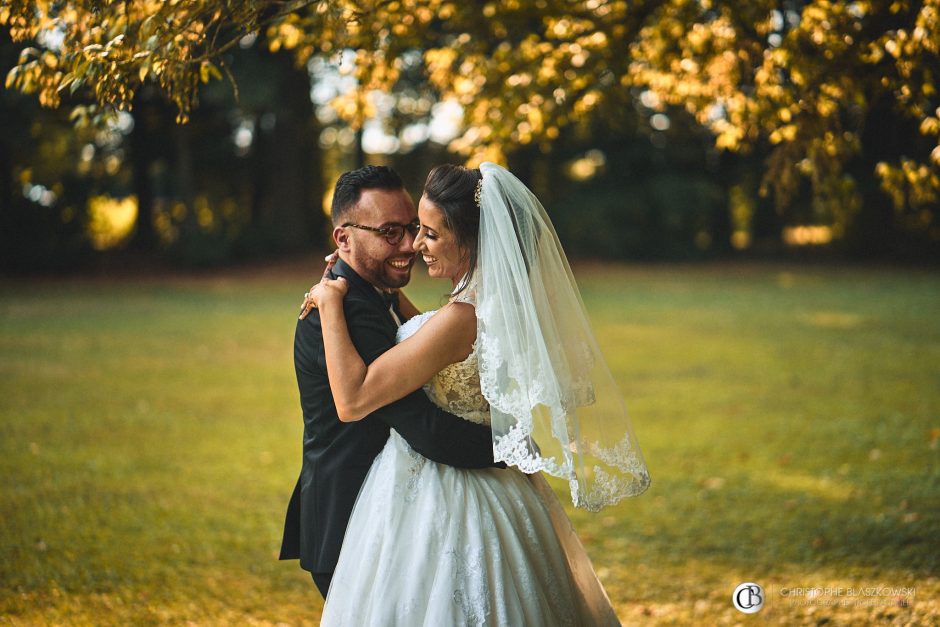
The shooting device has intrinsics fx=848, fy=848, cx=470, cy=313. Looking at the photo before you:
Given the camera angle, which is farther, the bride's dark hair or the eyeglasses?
the eyeglasses

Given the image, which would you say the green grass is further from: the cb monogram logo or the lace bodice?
the lace bodice

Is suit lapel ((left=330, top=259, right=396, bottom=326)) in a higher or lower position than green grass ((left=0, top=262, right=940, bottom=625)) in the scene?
higher

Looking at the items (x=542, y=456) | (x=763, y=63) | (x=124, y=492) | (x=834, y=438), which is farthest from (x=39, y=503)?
(x=834, y=438)

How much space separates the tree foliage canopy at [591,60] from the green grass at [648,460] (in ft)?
7.91

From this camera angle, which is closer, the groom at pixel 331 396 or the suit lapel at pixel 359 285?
the groom at pixel 331 396

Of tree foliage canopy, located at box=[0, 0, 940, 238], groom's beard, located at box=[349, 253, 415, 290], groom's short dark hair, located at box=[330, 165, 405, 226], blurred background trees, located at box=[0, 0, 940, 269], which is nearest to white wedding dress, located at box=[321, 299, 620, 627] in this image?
groom's beard, located at box=[349, 253, 415, 290]

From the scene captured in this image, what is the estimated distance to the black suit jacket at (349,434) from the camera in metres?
3.04

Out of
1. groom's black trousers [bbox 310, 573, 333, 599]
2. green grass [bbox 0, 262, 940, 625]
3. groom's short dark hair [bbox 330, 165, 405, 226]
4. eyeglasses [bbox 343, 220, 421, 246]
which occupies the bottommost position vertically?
green grass [bbox 0, 262, 940, 625]

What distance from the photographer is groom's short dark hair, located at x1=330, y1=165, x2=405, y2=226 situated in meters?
3.33

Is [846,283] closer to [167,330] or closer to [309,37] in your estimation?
[167,330]

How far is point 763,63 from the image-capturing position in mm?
5801

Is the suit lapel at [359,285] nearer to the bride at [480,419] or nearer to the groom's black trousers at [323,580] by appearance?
the bride at [480,419]

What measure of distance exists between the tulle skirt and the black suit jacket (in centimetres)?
8

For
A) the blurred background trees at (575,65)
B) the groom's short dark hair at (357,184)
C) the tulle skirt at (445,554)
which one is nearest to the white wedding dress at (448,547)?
the tulle skirt at (445,554)
